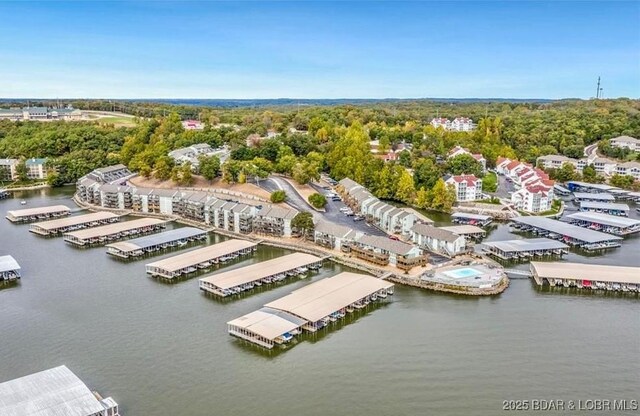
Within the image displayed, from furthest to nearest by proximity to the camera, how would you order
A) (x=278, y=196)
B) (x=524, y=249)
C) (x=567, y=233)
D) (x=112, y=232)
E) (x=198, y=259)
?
(x=278, y=196) → (x=112, y=232) → (x=567, y=233) → (x=524, y=249) → (x=198, y=259)

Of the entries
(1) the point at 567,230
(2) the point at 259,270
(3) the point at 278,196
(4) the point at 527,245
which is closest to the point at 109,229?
(3) the point at 278,196

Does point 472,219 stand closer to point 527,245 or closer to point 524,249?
point 527,245

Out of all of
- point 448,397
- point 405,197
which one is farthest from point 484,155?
point 448,397

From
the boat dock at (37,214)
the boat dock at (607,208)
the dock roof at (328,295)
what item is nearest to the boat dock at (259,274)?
the dock roof at (328,295)

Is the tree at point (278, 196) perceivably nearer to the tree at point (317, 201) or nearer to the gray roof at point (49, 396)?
the tree at point (317, 201)

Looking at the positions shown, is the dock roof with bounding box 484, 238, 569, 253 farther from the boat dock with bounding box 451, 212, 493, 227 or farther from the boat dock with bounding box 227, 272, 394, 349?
the boat dock with bounding box 227, 272, 394, 349
